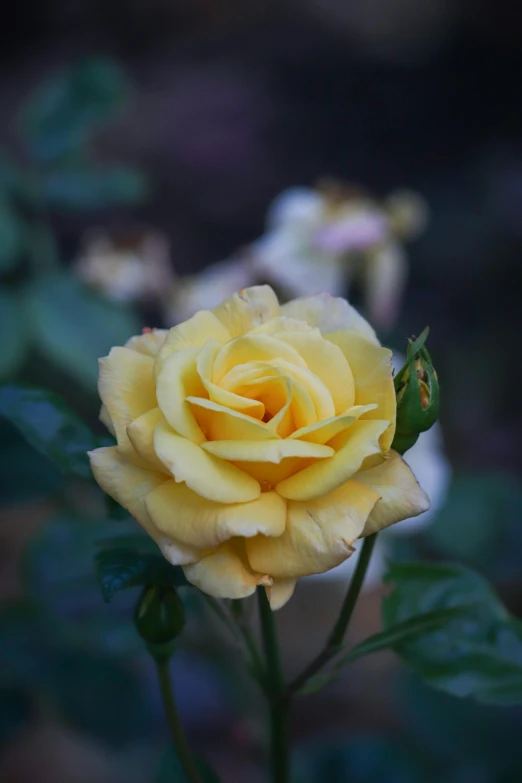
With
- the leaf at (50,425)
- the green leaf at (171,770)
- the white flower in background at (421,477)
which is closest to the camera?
the leaf at (50,425)

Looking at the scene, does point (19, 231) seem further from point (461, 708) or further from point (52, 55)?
point (52, 55)

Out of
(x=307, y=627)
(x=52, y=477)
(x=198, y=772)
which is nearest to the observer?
(x=198, y=772)

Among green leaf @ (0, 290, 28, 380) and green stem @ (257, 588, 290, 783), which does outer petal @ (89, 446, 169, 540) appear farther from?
green leaf @ (0, 290, 28, 380)

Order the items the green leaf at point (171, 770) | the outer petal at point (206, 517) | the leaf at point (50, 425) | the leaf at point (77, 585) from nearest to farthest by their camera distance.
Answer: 1. the outer petal at point (206, 517)
2. the leaf at point (50, 425)
3. the green leaf at point (171, 770)
4. the leaf at point (77, 585)

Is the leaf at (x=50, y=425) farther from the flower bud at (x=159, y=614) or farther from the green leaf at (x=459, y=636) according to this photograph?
the green leaf at (x=459, y=636)

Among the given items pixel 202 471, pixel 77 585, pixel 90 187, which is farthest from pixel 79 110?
pixel 202 471

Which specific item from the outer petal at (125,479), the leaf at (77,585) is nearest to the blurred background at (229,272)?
the leaf at (77,585)

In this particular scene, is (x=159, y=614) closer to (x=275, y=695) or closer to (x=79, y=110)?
(x=275, y=695)

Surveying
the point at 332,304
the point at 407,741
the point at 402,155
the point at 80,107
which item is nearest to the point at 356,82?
the point at 402,155
